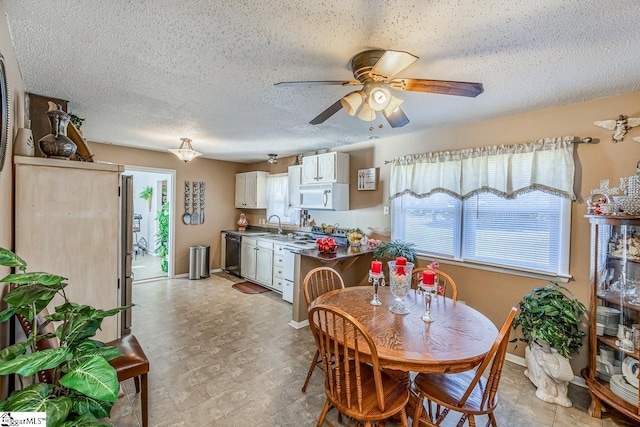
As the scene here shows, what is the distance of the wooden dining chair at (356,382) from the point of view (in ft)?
4.63

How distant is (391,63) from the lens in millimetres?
1468

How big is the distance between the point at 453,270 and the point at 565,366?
1.23m

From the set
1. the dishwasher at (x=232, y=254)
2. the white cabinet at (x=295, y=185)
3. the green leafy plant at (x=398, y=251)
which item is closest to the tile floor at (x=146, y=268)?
the dishwasher at (x=232, y=254)

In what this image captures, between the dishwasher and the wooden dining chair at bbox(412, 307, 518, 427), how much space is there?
14.4ft

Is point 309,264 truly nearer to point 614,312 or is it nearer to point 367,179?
point 367,179

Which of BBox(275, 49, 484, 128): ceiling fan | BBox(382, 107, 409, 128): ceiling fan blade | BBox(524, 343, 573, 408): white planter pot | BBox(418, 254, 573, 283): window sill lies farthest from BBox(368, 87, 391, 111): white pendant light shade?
BBox(524, 343, 573, 408): white planter pot

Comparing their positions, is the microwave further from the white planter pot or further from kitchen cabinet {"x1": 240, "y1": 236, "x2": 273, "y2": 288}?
the white planter pot

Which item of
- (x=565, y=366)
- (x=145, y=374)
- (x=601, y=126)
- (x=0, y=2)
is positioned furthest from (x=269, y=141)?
(x=565, y=366)

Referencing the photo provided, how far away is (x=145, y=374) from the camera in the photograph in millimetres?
1824

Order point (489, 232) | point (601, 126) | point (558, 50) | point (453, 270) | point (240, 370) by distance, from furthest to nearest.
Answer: point (453, 270) < point (489, 232) < point (240, 370) < point (601, 126) < point (558, 50)

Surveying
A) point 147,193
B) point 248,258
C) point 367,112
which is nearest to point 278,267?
point 248,258

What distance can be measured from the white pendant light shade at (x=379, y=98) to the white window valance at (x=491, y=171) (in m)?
Answer: 1.77

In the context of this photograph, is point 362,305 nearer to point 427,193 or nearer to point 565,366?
point 565,366

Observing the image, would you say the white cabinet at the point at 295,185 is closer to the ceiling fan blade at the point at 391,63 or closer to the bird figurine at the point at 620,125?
the ceiling fan blade at the point at 391,63
